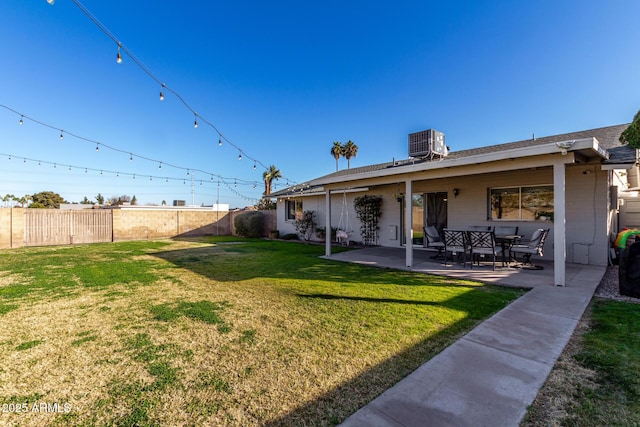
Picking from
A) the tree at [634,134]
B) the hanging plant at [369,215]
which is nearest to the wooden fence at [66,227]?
the hanging plant at [369,215]

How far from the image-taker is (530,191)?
8.59 m

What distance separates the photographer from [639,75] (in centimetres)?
822

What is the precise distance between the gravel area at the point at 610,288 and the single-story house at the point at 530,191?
612mm

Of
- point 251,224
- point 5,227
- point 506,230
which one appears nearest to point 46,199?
point 5,227

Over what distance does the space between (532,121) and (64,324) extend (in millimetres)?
15738

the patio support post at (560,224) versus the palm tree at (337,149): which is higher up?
the palm tree at (337,149)

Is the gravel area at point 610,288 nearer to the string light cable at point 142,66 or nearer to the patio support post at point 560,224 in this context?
the patio support post at point 560,224

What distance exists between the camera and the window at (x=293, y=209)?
54.6ft

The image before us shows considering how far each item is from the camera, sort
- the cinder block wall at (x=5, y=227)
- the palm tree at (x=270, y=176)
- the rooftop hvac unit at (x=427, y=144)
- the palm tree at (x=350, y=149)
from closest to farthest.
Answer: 1. the rooftop hvac unit at (x=427, y=144)
2. the cinder block wall at (x=5, y=227)
3. the palm tree at (x=350, y=149)
4. the palm tree at (x=270, y=176)

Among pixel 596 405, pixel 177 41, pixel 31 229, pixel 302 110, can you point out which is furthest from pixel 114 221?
pixel 596 405

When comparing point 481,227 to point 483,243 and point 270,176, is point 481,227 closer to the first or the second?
point 483,243

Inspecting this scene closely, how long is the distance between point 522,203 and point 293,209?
11565 mm

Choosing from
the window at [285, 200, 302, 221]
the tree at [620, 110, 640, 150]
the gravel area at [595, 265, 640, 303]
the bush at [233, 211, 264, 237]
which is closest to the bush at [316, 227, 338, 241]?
the window at [285, 200, 302, 221]

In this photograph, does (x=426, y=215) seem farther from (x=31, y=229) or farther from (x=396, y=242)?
(x=31, y=229)
